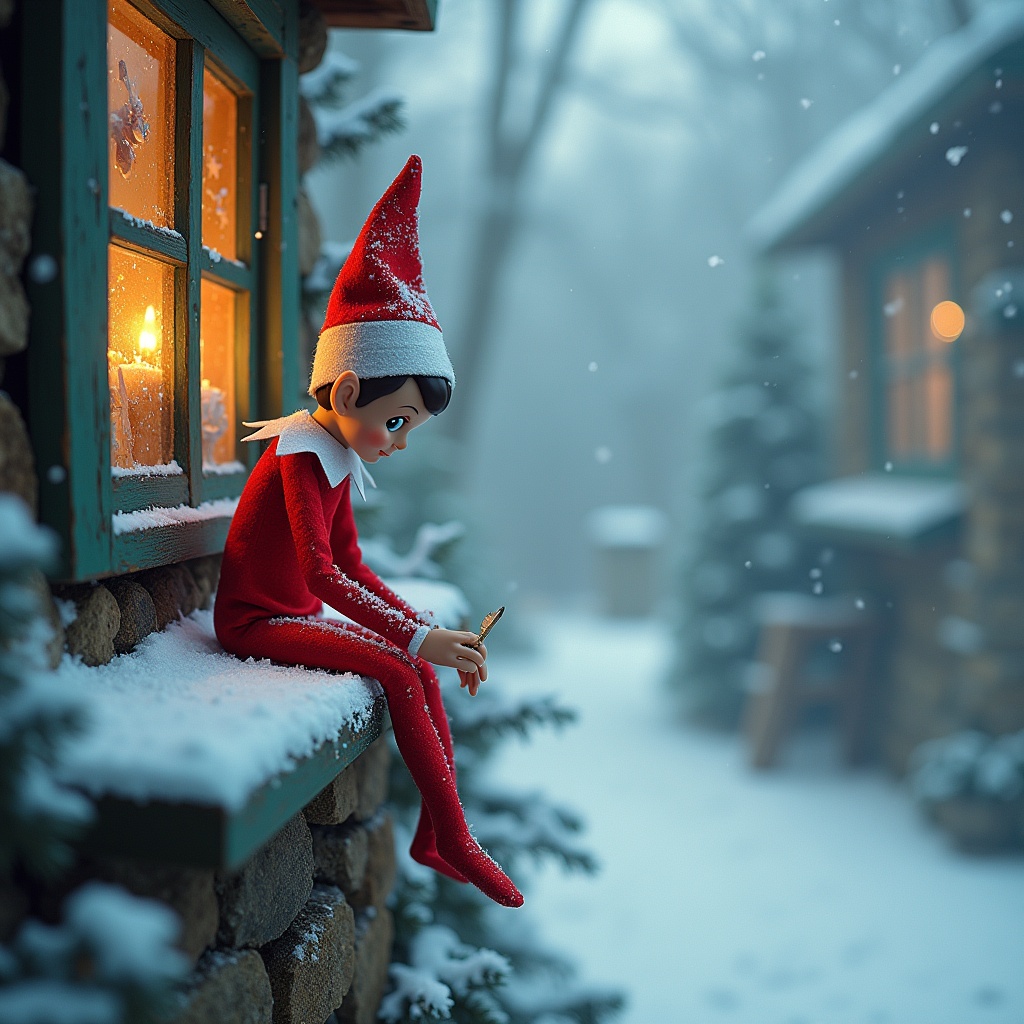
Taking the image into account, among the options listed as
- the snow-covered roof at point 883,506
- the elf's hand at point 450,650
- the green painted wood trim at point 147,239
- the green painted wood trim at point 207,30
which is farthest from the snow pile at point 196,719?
the snow-covered roof at point 883,506

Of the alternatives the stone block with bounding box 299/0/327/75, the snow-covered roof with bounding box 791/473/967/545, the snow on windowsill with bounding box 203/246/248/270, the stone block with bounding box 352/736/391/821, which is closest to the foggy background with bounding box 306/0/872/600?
the stone block with bounding box 299/0/327/75

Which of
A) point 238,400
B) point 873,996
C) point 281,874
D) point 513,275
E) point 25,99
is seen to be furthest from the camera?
point 513,275

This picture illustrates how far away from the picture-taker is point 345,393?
4.61 feet

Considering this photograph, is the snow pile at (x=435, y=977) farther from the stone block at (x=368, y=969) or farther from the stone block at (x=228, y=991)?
the stone block at (x=228, y=991)

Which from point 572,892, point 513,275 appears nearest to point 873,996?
point 572,892

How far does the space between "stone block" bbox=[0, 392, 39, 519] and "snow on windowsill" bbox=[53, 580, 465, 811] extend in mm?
211

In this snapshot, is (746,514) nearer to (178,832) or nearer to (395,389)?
(395,389)

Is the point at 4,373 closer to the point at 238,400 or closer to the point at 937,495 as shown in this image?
the point at 238,400

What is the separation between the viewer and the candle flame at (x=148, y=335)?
4.68 feet

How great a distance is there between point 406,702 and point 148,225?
2.42ft

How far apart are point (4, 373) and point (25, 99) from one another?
31 cm

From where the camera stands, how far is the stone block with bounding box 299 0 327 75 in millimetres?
1937

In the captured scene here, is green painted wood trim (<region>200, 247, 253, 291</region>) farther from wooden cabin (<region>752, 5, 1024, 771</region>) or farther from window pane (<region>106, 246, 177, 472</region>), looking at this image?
wooden cabin (<region>752, 5, 1024, 771</region>)

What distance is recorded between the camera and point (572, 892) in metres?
3.83
